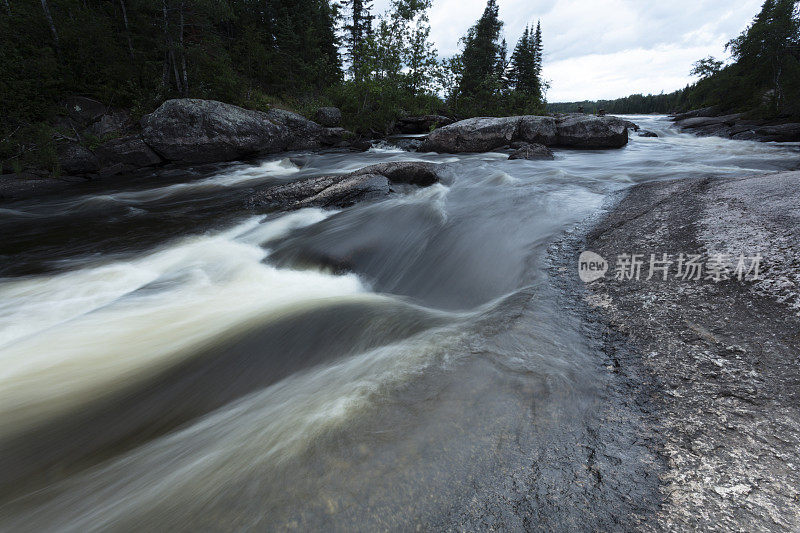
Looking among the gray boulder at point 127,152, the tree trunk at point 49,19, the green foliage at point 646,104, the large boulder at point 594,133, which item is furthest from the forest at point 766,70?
the green foliage at point 646,104

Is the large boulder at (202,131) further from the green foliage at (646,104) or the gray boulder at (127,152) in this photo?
the green foliage at (646,104)

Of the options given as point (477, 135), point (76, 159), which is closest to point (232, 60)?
point (76, 159)

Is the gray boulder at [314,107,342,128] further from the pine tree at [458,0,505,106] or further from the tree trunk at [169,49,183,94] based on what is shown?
the pine tree at [458,0,505,106]

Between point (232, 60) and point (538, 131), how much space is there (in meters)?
20.6

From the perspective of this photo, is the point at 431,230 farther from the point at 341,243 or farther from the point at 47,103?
the point at 47,103

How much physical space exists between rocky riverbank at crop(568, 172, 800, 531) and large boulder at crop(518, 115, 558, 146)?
12108 mm

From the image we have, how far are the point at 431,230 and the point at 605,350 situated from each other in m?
3.67

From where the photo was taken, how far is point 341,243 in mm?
5113

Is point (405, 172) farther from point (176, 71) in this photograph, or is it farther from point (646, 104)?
point (646, 104)

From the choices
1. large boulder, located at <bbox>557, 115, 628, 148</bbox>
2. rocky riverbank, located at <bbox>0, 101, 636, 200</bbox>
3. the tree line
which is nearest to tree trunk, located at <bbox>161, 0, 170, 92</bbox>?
the tree line

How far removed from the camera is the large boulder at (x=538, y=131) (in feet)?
48.2

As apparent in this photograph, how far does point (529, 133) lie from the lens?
48.2 ft

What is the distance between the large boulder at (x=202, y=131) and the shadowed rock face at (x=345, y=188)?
24.0ft

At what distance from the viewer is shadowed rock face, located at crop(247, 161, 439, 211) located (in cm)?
687
